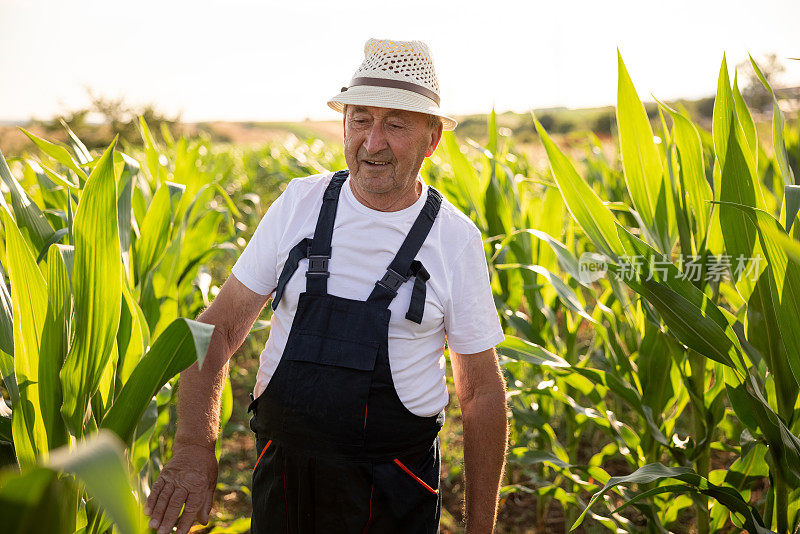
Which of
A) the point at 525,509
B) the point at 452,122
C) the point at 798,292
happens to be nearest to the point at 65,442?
the point at 452,122

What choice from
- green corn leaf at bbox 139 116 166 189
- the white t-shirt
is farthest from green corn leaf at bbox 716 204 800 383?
green corn leaf at bbox 139 116 166 189

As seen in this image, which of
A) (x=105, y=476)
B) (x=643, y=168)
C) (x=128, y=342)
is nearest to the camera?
(x=105, y=476)

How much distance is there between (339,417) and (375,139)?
554 mm

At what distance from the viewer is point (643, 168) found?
1515 millimetres

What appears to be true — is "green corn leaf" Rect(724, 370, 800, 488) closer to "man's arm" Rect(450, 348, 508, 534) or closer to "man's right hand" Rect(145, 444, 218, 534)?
"man's arm" Rect(450, 348, 508, 534)

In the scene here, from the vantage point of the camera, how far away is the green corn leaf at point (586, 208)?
4.63ft

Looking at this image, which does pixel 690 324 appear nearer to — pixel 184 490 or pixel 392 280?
pixel 392 280

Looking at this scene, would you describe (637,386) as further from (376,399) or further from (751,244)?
(376,399)

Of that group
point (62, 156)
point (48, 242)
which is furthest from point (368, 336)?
point (62, 156)

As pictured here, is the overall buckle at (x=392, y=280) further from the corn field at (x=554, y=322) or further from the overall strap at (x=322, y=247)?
the corn field at (x=554, y=322)

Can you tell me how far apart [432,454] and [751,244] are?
2.55 ft

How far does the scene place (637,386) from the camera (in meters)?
1.71

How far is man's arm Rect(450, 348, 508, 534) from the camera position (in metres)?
1.38

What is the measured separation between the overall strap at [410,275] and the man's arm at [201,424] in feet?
1.00
